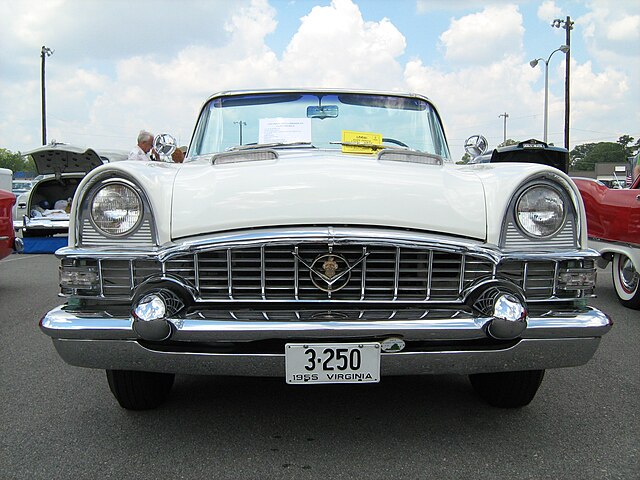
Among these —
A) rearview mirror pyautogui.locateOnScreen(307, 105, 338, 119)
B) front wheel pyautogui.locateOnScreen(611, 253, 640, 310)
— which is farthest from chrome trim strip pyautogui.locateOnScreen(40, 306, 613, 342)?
front wheel pyautogui.locateOnScreen(611, 253, 640, 310)

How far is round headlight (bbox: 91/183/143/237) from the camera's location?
7.86 ft

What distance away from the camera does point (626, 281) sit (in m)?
5.57

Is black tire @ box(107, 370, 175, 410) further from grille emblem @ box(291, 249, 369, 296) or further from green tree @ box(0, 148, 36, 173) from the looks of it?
green tree @ box(0, 148, 36, 173)

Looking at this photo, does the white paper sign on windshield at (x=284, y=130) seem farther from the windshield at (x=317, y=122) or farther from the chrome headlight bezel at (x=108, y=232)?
the chrome headlight bezel at (x=108, y=232)

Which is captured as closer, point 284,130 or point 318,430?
point 318,430

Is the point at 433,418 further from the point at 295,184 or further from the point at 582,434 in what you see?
the point at 295,184

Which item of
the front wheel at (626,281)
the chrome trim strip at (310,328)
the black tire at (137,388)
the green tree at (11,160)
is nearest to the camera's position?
the chrome trim strip at (310,328)

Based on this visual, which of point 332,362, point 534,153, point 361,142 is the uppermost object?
point 534,153

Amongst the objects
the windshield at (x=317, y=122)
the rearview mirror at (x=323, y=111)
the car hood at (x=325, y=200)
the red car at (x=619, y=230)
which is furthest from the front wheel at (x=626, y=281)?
the car hood at (x=325, y=200)

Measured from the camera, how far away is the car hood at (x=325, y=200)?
7.52 ft

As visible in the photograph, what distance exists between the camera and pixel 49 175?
1005cm

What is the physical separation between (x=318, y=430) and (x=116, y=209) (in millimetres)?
1249

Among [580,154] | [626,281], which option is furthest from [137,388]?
[580,154]

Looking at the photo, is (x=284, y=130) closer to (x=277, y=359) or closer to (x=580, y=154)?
(x=277, y=359)
